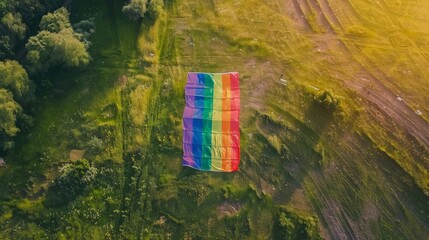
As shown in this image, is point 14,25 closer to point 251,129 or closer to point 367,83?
point 251,129

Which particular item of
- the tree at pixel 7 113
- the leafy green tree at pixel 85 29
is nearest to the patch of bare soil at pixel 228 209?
the tree at pixel 7 113

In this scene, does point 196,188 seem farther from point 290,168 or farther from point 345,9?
point 345,9

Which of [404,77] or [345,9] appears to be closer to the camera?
[404,77]

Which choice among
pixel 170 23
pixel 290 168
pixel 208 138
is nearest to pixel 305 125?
pixel 290 168

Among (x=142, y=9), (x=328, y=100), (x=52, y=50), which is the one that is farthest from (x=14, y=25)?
(x=328, y=100)

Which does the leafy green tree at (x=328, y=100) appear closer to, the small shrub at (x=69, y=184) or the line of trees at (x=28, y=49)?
the small shrub at (x=69, y=184)

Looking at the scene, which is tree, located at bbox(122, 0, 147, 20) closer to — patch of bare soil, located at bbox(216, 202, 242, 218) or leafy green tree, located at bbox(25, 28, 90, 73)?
leafy green tree, located at bbox(25, 28, 90, 73)
